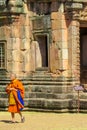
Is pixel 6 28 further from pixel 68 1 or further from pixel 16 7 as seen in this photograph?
pixel 68 1

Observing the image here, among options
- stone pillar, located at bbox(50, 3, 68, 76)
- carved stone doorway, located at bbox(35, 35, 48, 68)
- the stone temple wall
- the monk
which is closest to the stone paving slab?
the monk

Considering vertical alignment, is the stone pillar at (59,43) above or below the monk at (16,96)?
above

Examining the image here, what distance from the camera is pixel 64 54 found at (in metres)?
22.7

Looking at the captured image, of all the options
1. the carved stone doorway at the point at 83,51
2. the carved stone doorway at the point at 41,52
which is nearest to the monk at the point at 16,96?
the carved stone doorway at the point at 41,52

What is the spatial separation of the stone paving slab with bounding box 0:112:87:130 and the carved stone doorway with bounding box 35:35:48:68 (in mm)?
2704

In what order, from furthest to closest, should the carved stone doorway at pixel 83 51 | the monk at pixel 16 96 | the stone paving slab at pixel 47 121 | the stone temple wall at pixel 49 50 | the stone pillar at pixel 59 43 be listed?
the carved stone doorway at pixel 83 51 < the stone pillar at pixel 59 43 < the stone temple wall at pixel 49 50 < the monk at pixel 16 96 < the stone paving slab at pixel 47 121

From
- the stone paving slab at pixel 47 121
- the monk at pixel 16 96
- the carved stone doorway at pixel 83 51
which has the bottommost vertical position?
the stone paving slab at pixel 47 121

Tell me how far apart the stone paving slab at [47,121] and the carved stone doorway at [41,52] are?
106 inches

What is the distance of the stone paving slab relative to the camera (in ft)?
56.4

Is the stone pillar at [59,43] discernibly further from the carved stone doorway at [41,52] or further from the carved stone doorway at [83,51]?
the carved stone doorway at [83,51]

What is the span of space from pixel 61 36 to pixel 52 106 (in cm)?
307

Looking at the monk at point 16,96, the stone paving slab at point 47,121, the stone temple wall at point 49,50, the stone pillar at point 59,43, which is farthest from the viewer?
the stone pillar at point 59,43

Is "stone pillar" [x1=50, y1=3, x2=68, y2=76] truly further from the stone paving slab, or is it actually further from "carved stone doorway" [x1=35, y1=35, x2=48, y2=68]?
the stone paving slab

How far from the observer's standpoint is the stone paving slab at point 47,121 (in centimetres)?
1719
